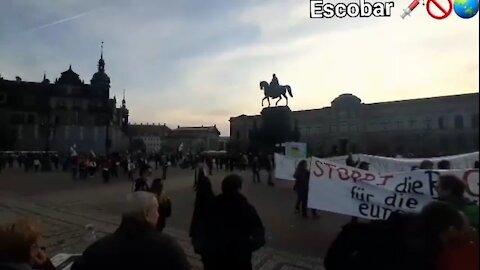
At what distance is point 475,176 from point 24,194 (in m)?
16.9

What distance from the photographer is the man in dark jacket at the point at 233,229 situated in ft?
12.2

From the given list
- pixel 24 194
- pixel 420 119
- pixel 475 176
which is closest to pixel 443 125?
pixel 420 119

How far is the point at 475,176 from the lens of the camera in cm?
217

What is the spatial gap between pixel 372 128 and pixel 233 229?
23.8m

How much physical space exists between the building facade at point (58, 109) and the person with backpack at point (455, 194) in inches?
1288

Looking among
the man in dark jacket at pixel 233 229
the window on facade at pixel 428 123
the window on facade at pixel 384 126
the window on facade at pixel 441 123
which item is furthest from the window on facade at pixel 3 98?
the man in dark jacket at pixel 233 229

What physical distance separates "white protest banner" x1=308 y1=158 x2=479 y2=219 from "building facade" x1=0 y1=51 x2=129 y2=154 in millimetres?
29456

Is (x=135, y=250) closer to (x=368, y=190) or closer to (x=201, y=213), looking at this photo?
(x=201, y=213)

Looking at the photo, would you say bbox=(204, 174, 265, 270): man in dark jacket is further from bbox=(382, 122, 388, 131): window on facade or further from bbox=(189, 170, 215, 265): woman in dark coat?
bbox=(382, 122, 388, 131): window on facade

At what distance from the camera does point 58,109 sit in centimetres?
3944

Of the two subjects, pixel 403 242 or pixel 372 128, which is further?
pixel 372 128

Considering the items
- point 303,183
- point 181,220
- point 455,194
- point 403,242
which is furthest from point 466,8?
point 181,220

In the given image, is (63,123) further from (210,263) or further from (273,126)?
(210,263)

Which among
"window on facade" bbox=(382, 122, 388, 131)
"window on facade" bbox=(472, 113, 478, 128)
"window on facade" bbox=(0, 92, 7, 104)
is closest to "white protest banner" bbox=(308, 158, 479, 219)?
"window on facade" bbox=(472, 113, 478, 128)
